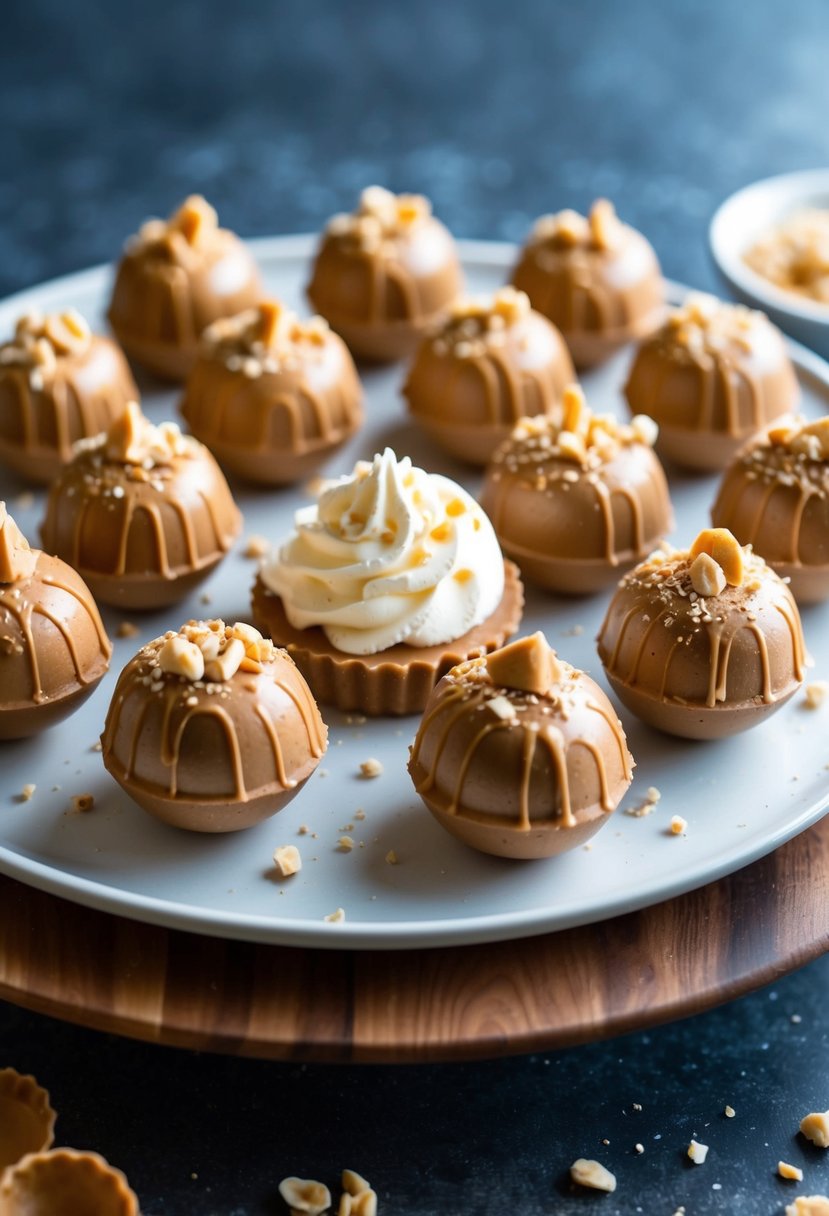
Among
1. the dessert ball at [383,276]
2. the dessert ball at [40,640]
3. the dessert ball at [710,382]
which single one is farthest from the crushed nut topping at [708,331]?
the dessert ball at [40,640]

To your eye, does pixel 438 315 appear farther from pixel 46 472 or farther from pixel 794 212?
pixel 794 212

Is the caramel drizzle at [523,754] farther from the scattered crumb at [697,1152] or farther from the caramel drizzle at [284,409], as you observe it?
the caramel drizzle at [284,409]

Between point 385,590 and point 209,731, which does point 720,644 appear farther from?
point 209,731

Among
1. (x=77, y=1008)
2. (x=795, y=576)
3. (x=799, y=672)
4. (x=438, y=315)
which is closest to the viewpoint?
(x=77, y=1008)

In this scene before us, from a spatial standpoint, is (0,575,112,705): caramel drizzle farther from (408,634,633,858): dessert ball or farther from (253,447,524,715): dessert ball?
(408,634,633,858): dessert ball

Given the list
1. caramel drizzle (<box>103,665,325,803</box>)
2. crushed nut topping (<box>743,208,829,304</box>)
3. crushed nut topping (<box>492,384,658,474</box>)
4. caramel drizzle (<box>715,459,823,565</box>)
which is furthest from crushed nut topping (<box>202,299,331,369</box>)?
crushed nut topping (<box>743,208,829,304</box>)

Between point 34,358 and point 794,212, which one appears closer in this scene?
point 34,358

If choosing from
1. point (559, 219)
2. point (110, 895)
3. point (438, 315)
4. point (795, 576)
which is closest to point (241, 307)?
point (438, 315)
